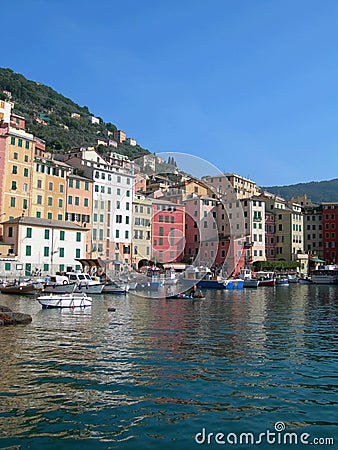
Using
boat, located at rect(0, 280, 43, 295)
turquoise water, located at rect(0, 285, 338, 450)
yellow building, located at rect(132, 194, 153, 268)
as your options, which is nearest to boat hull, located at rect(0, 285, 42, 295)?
boat, located at rect(0, 280, 43, 295)

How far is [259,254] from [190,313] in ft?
218

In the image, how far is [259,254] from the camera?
95.1 m

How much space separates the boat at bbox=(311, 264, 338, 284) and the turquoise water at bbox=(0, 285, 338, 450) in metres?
68.1

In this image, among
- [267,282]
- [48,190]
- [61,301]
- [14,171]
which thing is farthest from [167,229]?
[267,282]

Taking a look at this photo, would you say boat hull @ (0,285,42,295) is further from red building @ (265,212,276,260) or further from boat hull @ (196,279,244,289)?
red building @ (265,212,276,260)

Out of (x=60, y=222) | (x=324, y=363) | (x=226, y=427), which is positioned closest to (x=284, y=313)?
(x=324, y=363)

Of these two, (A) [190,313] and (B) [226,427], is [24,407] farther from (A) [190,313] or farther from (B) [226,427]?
(A) [190,313]

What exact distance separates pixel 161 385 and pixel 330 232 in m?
100

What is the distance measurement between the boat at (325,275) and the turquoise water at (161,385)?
6806 centimetres

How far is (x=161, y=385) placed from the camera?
1237 centimetres

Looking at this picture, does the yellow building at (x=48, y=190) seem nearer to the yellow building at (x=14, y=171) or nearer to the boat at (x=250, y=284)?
the yellow building at (x=14, y=171)

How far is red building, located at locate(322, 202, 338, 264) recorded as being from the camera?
343 ft

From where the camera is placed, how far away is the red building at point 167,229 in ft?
158

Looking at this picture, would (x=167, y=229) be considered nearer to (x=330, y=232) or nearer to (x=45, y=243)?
(x=45, y=243)
